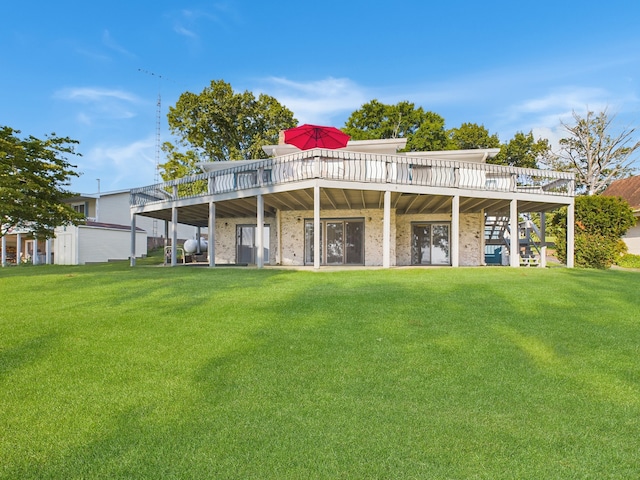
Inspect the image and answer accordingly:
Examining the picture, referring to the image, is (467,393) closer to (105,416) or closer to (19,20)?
(105,416)

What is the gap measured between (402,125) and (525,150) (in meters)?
11.0

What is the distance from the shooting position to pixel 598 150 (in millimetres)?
30312

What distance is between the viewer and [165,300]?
678 centimetres

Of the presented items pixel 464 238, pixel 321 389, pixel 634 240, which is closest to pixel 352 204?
pixel 464 238

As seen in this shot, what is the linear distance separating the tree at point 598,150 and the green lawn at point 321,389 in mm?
29509

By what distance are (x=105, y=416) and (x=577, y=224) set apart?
17132mm

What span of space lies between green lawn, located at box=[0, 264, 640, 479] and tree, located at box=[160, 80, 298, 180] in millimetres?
26372

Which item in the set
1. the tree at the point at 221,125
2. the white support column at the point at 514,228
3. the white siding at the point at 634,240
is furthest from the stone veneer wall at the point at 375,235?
the tree at the point at 221,125

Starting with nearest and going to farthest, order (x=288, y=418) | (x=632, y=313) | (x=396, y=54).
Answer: (x=288, y=418) < (x=632, y=313) < (x=396, y=54)

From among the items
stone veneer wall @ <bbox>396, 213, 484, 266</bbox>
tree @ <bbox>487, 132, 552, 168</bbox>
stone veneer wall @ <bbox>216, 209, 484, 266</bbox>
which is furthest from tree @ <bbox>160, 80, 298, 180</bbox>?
tree @ <bbox>487, 132, 552, 168</bbox>

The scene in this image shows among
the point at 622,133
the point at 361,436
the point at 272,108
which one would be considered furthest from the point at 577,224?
the point at 272,108

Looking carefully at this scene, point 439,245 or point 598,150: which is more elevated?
point 598,150

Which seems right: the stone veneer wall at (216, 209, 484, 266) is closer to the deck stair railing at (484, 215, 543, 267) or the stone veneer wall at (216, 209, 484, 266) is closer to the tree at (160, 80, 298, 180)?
the deck stair railing at (484, 215, 543, 267)

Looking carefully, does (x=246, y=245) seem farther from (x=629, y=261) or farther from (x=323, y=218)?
(x=629, y=261)
